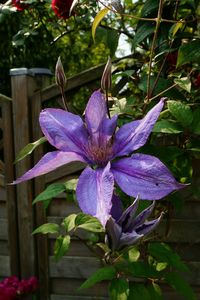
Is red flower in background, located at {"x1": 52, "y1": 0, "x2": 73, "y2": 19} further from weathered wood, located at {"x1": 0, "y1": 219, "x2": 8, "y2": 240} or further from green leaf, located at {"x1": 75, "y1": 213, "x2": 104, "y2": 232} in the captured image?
weathered wood, located at {"x1": 0, "y1": 219, "x2": 8, "y2": 240}

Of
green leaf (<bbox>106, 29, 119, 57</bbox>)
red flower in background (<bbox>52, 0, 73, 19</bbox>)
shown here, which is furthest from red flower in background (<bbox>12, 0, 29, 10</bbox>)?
green leaf (<bbox>106, 29, 119, 57</bbox>)

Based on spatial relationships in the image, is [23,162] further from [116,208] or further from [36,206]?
[116,208]

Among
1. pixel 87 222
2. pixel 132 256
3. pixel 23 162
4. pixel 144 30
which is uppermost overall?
pixel 144 30

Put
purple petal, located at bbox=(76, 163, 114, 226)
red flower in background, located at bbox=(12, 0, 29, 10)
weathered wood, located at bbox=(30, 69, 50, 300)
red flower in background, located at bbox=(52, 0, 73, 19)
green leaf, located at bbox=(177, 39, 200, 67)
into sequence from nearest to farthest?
purple petal, located at bbox=(76, 163, 114, 226) < green leaf, located at bbox=(177, 39, 200, 67) < red flower in background, located at bbox=(52, 0, 73, 19) < red flower in background, located at bbox=(12, 0, 29, 10) < weathered wood, located at bbox=(30, 69, 50, 300)

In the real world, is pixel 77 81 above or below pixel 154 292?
above

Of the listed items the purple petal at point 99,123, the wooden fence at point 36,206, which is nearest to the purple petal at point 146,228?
the purple petal at point 99,123

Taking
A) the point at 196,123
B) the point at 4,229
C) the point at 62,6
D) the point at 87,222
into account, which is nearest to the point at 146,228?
the point at 87,222
